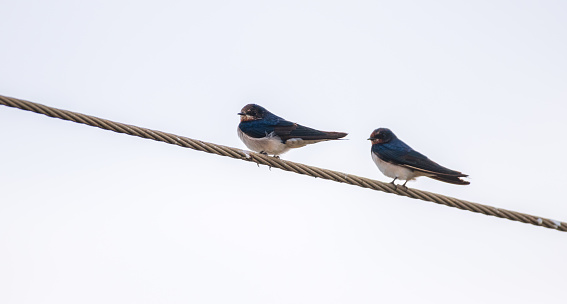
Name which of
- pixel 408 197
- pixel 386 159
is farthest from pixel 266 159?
pixel 386 159

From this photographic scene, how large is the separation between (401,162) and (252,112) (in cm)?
192

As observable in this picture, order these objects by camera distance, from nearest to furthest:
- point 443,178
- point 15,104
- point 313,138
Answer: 1. point 15,104
2. point 443,178
3. point 313,138

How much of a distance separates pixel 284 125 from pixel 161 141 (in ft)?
11.5

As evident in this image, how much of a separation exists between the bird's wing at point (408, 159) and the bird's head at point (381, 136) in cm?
16

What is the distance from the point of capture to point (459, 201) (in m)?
5.48

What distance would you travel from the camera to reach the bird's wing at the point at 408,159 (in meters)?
7.39

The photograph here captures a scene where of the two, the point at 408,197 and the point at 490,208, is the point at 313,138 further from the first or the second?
the point at 490,208

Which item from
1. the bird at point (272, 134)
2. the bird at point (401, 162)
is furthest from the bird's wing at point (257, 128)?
the bird at point (401, 162)

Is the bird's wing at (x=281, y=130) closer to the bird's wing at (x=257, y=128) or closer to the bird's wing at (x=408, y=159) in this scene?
the bird's wing at (x=257, y=128)

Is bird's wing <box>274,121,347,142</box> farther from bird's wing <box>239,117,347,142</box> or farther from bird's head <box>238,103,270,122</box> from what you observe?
bird's head <box>238,103,270,122</box>

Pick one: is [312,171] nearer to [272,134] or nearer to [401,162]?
[401,162]

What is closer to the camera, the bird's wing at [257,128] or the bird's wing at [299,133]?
the bird's wing at [299,133]

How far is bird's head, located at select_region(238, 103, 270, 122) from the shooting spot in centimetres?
900

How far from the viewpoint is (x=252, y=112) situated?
9094 mm
